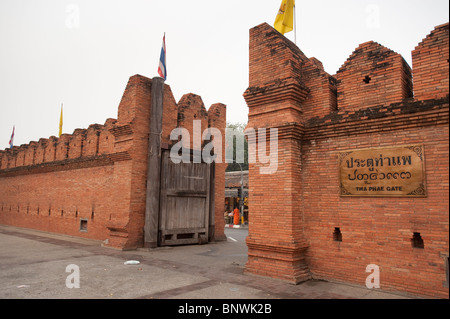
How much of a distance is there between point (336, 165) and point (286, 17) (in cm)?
470

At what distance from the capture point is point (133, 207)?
11.0 meters

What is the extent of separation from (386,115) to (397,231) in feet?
7.23

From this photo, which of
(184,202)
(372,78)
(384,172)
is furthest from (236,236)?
(372,78)

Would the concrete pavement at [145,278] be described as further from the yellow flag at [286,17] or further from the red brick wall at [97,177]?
the yellow flag at [286,17]

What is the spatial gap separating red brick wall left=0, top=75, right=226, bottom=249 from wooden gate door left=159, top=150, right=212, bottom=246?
73cm

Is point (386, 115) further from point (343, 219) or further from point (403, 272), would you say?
point (403, 272)

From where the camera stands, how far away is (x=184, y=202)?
40.4 feet

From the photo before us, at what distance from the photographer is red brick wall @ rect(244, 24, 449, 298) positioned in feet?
18.6

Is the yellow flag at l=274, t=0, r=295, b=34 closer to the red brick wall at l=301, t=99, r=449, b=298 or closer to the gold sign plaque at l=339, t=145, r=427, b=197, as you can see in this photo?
the red brick wall at l=301, t=99, r=449, b=298

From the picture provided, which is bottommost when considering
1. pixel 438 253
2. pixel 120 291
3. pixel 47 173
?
pixel 120 291

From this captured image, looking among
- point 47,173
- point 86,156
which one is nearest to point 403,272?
point 86,156

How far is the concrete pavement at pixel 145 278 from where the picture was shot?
19.0ft

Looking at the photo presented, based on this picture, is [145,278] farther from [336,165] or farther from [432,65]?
[432,65]

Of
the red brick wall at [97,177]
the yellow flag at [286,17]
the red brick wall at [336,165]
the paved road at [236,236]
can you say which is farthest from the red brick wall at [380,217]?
the paved road at [236,236]
